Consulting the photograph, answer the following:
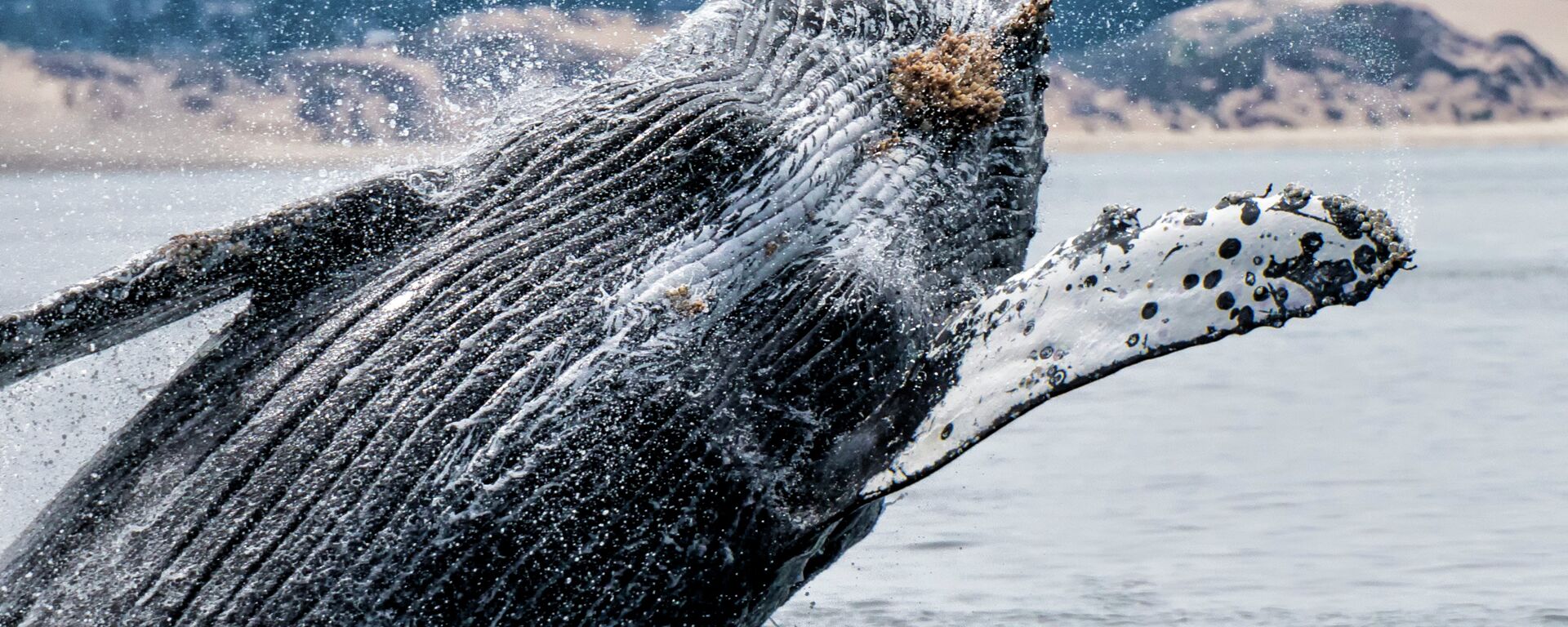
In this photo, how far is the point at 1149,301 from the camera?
5.14m

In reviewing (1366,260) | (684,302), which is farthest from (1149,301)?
(684,302)

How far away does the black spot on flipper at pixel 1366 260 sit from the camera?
198 inches

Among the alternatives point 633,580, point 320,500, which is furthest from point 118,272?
point 633,580

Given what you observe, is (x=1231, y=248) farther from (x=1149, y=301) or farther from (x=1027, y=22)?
(x=1027, y=22)

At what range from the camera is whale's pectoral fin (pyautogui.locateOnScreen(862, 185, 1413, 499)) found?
5047 millimetres

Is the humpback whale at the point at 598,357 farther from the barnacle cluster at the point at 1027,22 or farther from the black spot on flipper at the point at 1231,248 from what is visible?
the barnacle cluster at the point at 1027,22

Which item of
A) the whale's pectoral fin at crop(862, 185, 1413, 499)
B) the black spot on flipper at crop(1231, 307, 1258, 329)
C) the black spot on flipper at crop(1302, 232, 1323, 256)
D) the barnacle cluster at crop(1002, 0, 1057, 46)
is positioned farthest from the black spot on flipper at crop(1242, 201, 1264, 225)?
the barnacle cluster at crop(1002, 0, 1057, 46)

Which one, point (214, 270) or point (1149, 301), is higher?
point (1149, 301)

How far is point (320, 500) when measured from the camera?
5012 millimetres

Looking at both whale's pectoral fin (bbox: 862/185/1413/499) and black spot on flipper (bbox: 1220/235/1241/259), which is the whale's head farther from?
black spot on flipper (bbox: 1220/235/1241/259)

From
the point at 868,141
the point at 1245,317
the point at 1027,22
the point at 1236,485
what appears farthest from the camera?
the point at 1236,485

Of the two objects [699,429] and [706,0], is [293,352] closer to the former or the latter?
[699,429]

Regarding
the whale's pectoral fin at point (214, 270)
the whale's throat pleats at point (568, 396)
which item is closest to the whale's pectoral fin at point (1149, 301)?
the whale's throat pleats at point (568, 396)

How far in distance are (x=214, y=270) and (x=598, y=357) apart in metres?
1.39
